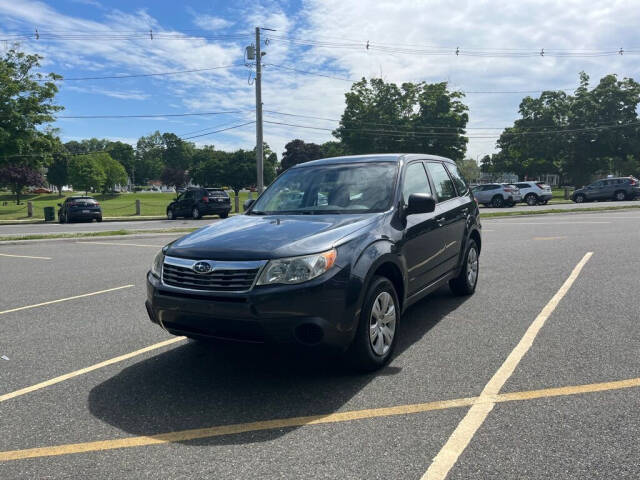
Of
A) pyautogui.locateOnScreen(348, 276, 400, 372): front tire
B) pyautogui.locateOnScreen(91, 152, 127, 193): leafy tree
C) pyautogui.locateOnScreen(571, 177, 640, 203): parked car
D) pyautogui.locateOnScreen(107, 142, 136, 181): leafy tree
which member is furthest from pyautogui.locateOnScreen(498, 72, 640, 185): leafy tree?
pyautogui.locateOnScreen(107, 142, 136, 181): leafy tree

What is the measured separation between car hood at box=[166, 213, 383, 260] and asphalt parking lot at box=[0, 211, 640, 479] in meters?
1.01

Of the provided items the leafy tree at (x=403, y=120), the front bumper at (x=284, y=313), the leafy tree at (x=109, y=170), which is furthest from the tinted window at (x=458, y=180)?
the leafy tree at (x=109, y=170)

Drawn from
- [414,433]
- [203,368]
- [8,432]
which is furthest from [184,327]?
[414,433]

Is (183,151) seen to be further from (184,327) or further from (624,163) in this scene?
(184,327)

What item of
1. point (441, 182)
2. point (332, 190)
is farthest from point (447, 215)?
point (332, 190)

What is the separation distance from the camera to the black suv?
90.8 feet

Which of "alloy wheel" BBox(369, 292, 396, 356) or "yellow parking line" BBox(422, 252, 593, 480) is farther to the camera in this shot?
"alloy wheel" BBox(369, 292, 396, 356)

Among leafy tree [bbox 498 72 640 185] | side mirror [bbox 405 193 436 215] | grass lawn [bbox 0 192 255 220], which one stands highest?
leafy tree [bbox 498 72 640 185]

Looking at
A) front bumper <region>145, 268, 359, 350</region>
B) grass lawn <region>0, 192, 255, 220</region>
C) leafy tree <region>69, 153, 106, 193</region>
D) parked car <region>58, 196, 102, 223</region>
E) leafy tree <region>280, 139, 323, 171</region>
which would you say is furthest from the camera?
leafy tree <region>280, 139, 323, 171</region>

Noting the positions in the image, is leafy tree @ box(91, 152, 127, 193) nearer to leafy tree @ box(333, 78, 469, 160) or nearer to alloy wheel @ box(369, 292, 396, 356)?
leafy tree @ box(333, 78, 469, 160)

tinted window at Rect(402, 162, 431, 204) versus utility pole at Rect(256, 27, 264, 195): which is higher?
utility pole at Rect(256, 27, 264, 195)

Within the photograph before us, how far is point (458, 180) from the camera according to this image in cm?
658

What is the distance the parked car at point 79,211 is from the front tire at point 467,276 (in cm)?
2626

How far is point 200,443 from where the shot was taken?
9.66ft
